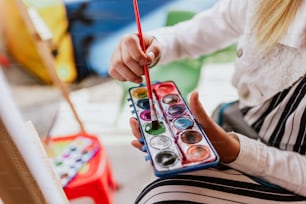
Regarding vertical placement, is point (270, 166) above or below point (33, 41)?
below

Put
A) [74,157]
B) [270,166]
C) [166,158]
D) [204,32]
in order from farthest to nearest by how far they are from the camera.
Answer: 1. [74,157]
2. [204,32]
3. [270,166]
4. [166,158]

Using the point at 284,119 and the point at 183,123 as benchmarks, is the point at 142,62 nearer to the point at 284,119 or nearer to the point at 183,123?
the point at 183,123

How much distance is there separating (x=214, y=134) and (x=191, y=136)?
50mm

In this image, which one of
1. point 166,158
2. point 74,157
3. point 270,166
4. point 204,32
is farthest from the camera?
point 74,157

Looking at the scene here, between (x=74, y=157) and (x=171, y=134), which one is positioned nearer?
(x=171, y=134)

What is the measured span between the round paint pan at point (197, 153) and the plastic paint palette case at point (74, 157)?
43 centimetres

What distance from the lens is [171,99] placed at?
0.49 m

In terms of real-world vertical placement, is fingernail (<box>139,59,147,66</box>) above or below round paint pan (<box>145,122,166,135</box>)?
above

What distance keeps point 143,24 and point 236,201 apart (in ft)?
0.88

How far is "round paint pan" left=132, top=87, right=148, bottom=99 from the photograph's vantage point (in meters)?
0.50

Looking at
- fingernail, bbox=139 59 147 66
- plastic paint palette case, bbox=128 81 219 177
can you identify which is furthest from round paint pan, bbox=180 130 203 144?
fingernail, bbox=139 59 147 66

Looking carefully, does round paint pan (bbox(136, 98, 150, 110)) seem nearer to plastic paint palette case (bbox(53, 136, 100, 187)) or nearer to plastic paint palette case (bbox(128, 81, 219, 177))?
plastic paint palette case (bbox(128, 81, 219, 177))

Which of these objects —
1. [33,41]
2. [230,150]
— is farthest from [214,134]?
[33,41]

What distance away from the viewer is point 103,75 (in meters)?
0.73
